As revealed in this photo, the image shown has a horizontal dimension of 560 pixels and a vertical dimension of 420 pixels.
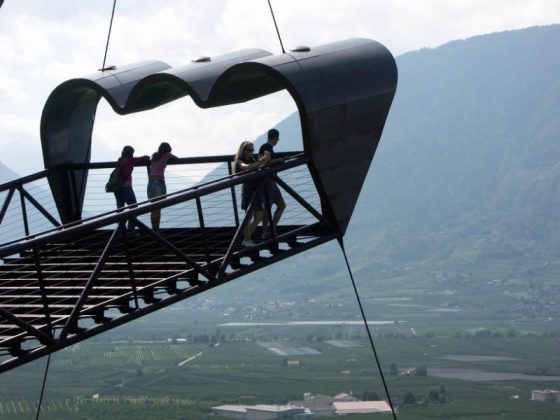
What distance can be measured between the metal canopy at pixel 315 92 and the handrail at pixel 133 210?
69cm

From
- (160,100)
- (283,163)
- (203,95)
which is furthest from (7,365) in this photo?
(160,100)

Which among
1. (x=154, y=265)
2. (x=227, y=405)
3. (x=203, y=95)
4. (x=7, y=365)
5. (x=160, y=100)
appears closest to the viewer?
(x=7, y=365)

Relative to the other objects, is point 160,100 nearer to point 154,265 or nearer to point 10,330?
point 154,265

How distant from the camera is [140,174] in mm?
20234

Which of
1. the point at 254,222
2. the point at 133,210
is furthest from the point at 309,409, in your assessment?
the point at 133,210

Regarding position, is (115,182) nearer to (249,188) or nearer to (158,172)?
(158,172)

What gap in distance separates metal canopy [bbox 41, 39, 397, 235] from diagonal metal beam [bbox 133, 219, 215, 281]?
2564mm

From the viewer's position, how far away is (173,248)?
555 inches

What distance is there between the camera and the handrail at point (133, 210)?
12.5 meters

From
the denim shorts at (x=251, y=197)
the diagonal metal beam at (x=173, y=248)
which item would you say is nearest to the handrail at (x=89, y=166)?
the denim shorts at (x=251, y=197)

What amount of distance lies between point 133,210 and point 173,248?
82cm

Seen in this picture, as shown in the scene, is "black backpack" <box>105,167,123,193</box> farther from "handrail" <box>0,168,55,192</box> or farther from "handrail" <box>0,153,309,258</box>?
"handrail" <box>0,153,309,258</box>

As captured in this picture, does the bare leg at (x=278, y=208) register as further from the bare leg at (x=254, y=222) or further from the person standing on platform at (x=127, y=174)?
the person standing on platform at (x=127, y=174)

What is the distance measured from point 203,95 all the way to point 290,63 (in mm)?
1890
